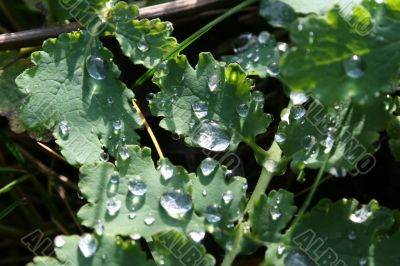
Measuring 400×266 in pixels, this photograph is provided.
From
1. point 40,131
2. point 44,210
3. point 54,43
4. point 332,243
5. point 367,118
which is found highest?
point 54,43

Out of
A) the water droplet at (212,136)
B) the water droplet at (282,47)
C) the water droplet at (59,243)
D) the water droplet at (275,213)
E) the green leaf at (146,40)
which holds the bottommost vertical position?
the water droplet at (275,213)

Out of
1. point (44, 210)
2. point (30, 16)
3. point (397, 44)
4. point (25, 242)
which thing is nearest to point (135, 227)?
point (397, 44)

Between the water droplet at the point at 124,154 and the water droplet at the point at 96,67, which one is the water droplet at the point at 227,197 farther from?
the water droplet at the point at 96,67

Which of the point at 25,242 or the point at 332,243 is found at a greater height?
the point at 332,243

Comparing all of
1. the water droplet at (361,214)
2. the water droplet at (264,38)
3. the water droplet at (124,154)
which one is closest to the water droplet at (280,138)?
the water droplet at (361,214)

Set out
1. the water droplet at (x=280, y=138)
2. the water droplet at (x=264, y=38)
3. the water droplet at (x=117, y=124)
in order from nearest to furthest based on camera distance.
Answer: the water droplet at (x=280, y=138) < the water droplet at (x=117, y=124) < the water droplet at (x=264, y=38)

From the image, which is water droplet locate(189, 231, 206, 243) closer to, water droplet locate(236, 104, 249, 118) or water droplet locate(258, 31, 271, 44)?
water droplet locate(236, 104, 249, 118)

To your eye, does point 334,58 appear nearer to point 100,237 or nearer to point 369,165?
point 100,237

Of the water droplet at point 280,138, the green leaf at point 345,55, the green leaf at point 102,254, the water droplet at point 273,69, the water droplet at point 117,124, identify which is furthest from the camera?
the water droplet at point 273,69
